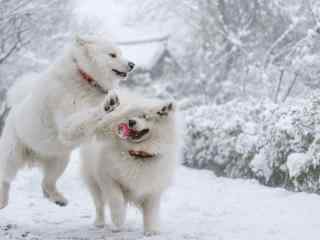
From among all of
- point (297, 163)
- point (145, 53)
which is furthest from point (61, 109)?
point (145, 53)

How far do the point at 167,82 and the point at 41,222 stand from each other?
14.6m

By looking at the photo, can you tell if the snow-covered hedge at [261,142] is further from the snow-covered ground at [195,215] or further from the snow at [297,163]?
the snow-covered ground at [195,215]

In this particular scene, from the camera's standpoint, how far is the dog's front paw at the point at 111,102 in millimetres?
4855

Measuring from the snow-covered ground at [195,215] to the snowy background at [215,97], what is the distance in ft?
0.06

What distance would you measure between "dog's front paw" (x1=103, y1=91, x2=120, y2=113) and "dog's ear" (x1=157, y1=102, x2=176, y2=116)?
0.45 meters

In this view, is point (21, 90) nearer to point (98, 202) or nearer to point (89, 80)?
point (89, 80)

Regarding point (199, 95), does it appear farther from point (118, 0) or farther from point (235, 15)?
point (118, 0)

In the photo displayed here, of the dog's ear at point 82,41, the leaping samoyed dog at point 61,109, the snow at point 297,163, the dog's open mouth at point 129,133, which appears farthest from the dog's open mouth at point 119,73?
the snow at point 297,163

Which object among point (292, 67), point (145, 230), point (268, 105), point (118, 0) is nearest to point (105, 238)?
point (145, 230)

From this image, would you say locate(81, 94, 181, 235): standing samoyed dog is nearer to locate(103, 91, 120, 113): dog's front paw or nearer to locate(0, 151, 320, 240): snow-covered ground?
locate(103, 91, 120, 113): dog's front paw

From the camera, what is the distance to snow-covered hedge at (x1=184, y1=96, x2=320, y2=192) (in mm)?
7730

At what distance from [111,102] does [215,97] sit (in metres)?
12.8

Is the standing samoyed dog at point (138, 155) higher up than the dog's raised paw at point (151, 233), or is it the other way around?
the standing samoyed dog at point (138, 155)

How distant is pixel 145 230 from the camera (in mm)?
5574
